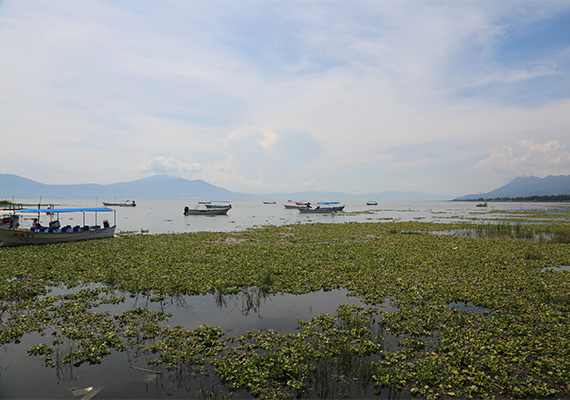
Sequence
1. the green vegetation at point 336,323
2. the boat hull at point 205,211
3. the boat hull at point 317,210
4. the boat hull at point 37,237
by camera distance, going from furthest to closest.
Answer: the boat hull at point 317,210, the boat hull at point 205,211, the boat hull at point 37,237, the green vegetation at point 336,323

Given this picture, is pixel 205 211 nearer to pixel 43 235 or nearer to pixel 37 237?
pixel 43 235

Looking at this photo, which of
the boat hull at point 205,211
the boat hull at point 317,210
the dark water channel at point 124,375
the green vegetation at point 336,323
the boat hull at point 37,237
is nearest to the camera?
the dark water channel at point 124,375

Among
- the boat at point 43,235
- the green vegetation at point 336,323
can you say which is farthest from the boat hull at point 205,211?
the green vegetation at point 336,323

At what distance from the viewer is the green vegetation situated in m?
7.64

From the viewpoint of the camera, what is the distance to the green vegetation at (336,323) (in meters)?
7.64

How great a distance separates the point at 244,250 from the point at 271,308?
1165cm

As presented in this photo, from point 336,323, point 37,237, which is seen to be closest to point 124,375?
point 336,323

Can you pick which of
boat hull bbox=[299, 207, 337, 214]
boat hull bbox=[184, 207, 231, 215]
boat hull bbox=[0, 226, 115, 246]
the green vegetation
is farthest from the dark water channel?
boat hull bbox=[299, 207, 337, 214]

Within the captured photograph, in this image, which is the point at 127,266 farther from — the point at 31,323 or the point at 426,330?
the point at 426,330

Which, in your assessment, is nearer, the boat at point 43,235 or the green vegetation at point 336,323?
the green vegetation at point 336,323

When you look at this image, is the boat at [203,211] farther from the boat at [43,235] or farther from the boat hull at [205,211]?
the boat at [43,235]

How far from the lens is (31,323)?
34.1 feet

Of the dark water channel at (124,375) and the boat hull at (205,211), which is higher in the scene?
the boat hull at (205,211)

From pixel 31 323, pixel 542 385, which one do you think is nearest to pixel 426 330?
pixel 542 385
